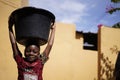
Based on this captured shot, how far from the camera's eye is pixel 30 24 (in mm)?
3678

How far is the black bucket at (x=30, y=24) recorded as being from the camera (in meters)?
3.64

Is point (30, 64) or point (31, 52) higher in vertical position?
point (31, 52)

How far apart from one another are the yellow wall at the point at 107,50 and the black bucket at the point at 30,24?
6.92 meters

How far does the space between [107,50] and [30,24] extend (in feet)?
23.5

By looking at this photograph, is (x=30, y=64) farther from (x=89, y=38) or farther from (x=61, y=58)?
(x=89, y=38)

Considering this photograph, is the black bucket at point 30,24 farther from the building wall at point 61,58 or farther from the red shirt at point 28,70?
the building wall at point 61,58

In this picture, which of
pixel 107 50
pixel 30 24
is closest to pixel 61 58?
pixel 107 50

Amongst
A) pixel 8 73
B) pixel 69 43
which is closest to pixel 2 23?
pixel 8 73

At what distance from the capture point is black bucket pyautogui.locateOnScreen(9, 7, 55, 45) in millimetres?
3644

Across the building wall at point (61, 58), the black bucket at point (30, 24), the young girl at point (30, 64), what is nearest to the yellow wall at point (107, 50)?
the building wall at point (61, 58)

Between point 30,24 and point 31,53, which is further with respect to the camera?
point 30,24

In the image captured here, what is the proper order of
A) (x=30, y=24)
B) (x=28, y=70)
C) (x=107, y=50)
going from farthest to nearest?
(x=107, y=50)
(x=30, y=24)
(x=28, y=70)

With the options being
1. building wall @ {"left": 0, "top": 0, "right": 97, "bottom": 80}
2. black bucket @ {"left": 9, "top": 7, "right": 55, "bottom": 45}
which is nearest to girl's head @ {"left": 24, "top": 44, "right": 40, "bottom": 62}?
black bucket @ {"left": 9, "top": 7, "right": 55, "bottom": 45}

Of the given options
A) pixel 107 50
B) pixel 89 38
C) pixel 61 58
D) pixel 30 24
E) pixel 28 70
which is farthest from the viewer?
pixel 89 38
